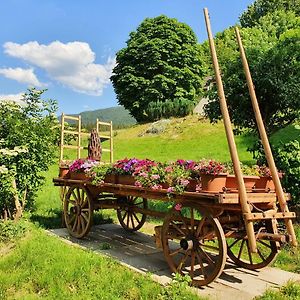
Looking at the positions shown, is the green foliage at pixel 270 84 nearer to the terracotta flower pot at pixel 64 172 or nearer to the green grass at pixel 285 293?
the terracotta flower pot at pixel 64 172

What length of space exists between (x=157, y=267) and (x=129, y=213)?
2.63m

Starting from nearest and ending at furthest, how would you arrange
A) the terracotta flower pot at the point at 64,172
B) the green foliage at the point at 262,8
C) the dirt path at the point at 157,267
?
the dirt path at the point at 157,267, the terracotta flower pot at the point at 64,172, the green foliage at the point at 262,8

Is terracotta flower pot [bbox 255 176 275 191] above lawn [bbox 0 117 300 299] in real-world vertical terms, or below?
above

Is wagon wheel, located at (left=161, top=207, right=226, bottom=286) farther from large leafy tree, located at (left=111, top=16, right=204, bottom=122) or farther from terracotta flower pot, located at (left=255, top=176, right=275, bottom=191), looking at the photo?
large leafy tree, located at (left=111, top=16, right=204, bottom=122)

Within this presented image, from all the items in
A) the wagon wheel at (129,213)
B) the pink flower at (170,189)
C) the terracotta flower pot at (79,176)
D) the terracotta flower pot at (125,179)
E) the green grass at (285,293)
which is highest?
the terracotta flower pot at (79,176)

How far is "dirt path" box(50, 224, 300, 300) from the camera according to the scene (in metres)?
4.48

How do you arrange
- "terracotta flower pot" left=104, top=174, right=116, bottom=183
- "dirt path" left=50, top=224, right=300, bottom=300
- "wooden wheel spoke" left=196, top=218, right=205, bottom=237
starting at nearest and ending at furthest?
"dirt path" left=50, top=224, right=300, bottom=300
"wooden wheel spoke" left=196, top=218, right=205, bottom=237
"terracotta flower pot" left=104, top=174, right=116, bottom=183

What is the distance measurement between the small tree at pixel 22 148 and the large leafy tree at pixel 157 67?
87.2 ft

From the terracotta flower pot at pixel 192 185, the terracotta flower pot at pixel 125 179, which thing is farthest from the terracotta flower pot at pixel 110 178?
the terracotta flower pot at pixel 192 185

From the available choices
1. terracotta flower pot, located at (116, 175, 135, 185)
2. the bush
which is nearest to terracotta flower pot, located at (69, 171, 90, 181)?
terracotta flower pot, located at (116, 175, 135, 185)

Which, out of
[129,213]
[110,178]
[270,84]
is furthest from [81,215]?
[270,84]

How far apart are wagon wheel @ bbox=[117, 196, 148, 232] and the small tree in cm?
214

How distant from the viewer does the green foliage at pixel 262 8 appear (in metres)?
49.2

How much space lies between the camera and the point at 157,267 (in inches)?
213
